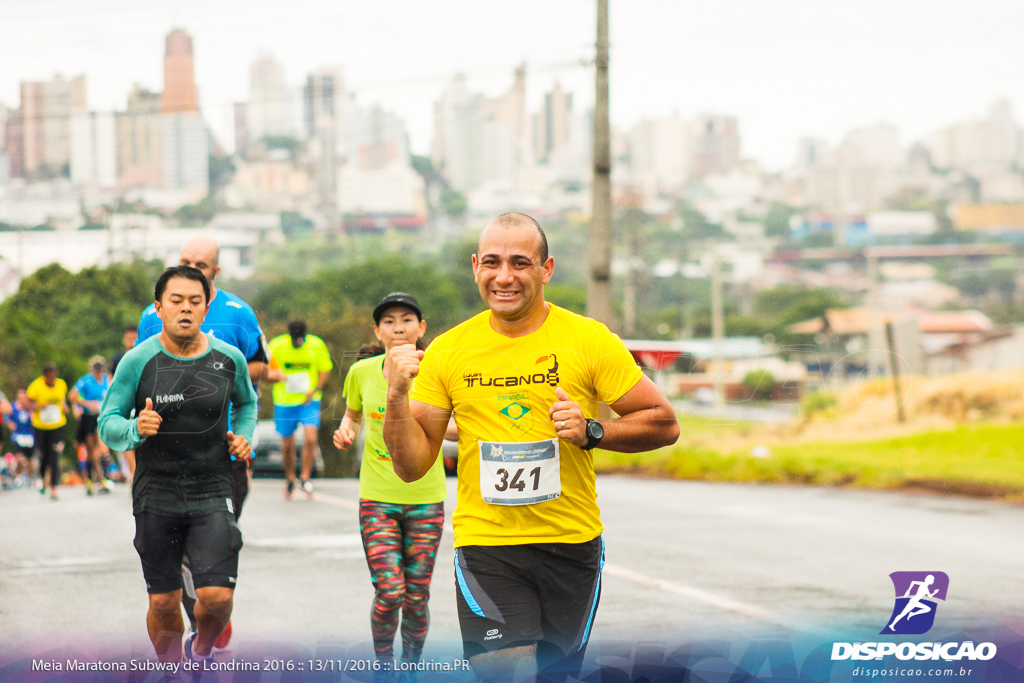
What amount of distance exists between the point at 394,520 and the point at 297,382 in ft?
5.42

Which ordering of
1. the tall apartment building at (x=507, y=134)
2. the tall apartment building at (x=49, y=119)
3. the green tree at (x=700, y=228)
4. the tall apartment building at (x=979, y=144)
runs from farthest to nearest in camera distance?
the green tree at (x=700, y=228)
the tall apartment building at (x=979, y=144)
the tall apartment building at (x=507, y=134)
the tall apartment building at (x=49, y=119)

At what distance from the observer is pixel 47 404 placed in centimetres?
1463

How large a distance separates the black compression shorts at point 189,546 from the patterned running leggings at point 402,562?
2.36ft

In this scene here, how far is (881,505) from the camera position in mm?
12773

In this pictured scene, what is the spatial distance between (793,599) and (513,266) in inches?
187

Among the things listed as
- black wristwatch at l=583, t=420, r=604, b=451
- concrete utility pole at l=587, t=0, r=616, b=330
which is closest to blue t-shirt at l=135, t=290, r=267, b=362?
black wristwatch at l=583, t=420, r=604, b=451

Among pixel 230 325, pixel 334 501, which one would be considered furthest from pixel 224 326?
pixel 334 501

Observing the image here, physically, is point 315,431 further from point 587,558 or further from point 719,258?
point 719,258

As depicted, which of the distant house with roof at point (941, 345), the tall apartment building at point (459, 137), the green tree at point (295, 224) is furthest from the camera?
the tall apartment building at point (459, 137)

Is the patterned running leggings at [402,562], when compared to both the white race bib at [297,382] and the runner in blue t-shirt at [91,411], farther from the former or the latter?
the runner in blue t-shirt at [91,411]

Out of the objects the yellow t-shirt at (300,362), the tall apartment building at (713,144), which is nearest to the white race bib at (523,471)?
the yellow t-shirt at (300,362)

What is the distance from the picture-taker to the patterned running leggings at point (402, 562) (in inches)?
199

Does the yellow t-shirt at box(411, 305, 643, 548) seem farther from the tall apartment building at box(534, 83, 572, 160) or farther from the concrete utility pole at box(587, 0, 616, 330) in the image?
the tall apartment building at box(534, 83, 572, 160)

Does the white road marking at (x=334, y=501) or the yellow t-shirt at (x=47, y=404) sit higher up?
the yellow t-shirt at (x=47, y=404)
